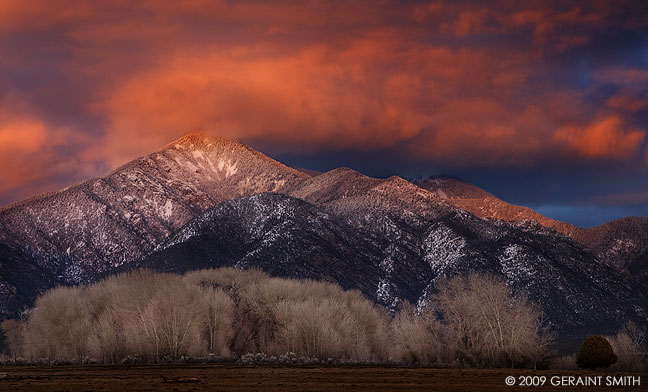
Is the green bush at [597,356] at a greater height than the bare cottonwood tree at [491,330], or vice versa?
the bare cottonwood tree at [491,330]

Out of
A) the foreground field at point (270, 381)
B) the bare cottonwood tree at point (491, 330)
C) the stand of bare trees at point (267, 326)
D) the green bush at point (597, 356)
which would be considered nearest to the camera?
the foreground field at point (270, 381)

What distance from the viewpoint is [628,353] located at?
106312 millimetres

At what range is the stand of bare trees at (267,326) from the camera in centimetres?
10119

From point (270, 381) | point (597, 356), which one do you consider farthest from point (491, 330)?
point (270, 381)

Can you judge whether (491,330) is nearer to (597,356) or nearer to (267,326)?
(597,356)

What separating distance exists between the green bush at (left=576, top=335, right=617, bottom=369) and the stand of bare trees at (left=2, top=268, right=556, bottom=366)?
5.71 metres

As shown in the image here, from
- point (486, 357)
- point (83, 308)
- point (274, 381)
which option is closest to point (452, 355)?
point (486, 357)

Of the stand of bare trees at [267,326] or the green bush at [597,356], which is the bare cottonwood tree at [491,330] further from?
the green bush at [597,356]

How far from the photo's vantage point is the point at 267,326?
434ft

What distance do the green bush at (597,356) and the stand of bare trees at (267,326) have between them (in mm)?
5706

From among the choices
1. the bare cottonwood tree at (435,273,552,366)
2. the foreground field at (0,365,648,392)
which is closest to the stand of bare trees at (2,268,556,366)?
the bare cottonwood tree at (435,273,552,366)

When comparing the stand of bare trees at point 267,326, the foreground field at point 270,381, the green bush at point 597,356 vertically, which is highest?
the stand of bare trees at point 267,326

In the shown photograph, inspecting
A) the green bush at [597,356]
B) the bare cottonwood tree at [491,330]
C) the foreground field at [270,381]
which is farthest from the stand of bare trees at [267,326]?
the foreground field at [270,381]

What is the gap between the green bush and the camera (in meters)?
86.8
